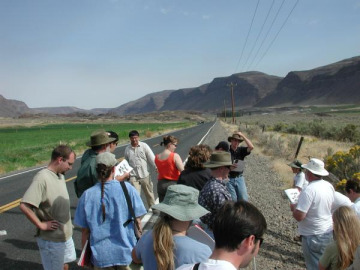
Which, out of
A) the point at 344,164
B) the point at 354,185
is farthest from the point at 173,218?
the point at 344,164

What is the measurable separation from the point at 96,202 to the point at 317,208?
2.57 meters

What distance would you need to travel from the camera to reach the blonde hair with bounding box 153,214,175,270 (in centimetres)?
232

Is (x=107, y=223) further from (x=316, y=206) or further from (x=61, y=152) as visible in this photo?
(x=316, y=206)

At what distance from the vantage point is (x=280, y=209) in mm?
7758

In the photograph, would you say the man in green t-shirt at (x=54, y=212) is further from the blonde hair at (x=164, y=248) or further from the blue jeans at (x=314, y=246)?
the blue jeans at (x=314, y=246)

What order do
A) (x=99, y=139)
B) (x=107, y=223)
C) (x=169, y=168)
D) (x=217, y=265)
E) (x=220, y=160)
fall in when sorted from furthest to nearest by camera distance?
(x=169, y=168)
(x=99, y=139)
(x=220, y=160)
(x=107, y=223)
(x=217, y=265)

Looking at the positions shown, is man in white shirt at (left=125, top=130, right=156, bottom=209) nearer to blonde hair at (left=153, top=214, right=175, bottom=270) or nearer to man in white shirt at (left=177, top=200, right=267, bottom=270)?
blonde hair at (left=153, top=214, right=175, bottom=270)

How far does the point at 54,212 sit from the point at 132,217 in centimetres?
90

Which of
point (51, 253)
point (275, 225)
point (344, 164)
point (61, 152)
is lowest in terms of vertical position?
point (344, 164)

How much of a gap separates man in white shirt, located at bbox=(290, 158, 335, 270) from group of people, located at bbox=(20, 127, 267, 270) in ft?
3.48

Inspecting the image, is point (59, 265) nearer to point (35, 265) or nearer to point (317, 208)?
point (35, 265)

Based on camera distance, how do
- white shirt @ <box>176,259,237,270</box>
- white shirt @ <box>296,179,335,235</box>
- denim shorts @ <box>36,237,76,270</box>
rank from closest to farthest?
white shirt @ <box>176,259,237,270</box> < denim shorts @ <box>36,237,76,270</box> < white shirt @ <box>296,179,335,235</box>

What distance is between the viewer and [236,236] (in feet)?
6.10

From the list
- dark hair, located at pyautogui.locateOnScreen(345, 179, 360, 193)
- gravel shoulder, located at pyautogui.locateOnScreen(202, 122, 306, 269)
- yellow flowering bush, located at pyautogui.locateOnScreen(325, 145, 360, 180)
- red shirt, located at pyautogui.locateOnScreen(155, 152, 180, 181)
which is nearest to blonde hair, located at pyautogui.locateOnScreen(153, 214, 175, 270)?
gravel shoulder, located at pyautogui.locateOnScreen(202, 122, 306, 269)
